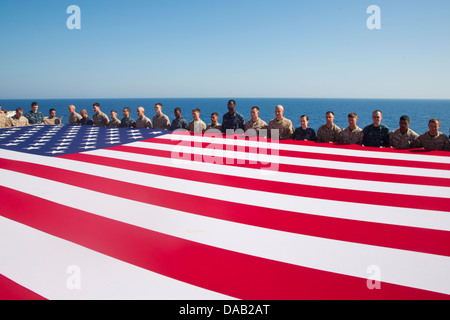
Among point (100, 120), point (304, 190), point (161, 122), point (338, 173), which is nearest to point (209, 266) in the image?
point (304, 190)

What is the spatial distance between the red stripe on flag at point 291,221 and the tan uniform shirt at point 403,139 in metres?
3.60

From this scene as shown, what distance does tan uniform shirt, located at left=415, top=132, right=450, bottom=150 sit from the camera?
4.66m

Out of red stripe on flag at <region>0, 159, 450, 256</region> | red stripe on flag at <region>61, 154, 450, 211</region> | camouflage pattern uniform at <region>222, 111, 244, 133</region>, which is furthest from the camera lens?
camouflage pattern uniform at <region>222, 111, 244, 133</region>

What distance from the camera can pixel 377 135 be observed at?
18.2 feet

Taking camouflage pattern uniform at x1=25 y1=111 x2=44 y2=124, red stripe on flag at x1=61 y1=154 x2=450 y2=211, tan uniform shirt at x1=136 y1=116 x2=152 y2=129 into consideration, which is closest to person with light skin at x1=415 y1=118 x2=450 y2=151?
red stripe on flag at x1=61 y1=154 x2=450 y2=211

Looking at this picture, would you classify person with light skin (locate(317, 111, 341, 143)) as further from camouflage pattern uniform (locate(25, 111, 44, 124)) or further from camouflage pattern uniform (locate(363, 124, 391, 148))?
camouflage pattern uniform (locate(25, 111, 44, 124))

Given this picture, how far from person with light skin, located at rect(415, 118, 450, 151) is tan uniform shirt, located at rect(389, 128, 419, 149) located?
0.09 metres

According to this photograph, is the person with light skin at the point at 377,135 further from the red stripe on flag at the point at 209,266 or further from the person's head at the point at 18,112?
the person's head at the point at 18,112

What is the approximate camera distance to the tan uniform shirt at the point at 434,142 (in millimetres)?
4656

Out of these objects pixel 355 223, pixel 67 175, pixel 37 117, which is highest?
pixel 37 117

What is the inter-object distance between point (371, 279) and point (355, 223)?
0.66m

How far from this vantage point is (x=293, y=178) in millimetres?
3246
